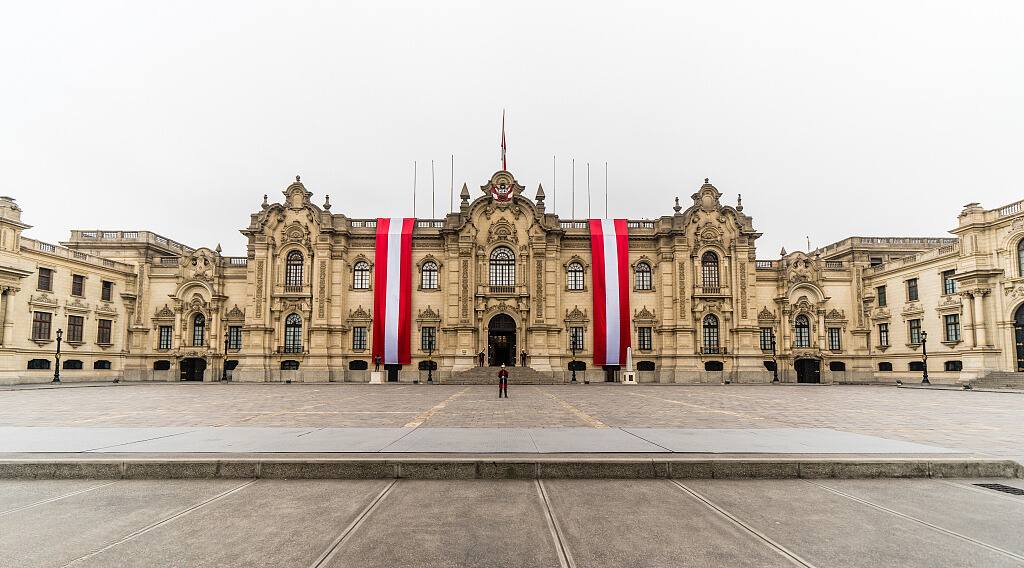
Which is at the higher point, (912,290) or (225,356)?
(912,290)

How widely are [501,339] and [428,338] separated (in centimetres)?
650

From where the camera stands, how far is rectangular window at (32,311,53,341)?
42656mm

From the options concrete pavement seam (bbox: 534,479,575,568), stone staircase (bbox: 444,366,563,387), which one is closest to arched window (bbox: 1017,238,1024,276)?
stone staircase (bbox: 444,366,563,387)

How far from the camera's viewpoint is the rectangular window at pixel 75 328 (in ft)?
150

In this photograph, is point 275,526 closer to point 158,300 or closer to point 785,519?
point 785,519

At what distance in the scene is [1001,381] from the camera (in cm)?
3878

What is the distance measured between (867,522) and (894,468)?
2.96 m

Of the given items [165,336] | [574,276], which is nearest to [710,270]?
[574,276]

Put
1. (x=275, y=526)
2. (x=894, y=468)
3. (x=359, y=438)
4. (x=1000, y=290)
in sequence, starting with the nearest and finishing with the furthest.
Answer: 1. (x=275, y=526)
2. (x=894, y=468)
3. (x=359, y=438)
4. (x=1000, y=290)

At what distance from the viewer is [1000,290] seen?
132 ft

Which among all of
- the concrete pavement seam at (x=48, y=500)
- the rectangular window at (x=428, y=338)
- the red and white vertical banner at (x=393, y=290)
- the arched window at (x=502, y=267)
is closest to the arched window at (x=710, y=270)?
the arched window at (x=502, y=267)

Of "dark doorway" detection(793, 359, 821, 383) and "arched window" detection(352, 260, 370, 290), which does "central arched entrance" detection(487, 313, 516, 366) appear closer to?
"arched window" detection(352, 260, 370, 290)

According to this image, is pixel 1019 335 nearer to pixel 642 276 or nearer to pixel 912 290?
pixel 912 290

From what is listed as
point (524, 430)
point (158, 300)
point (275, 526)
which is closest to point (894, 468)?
point (524, 430)
